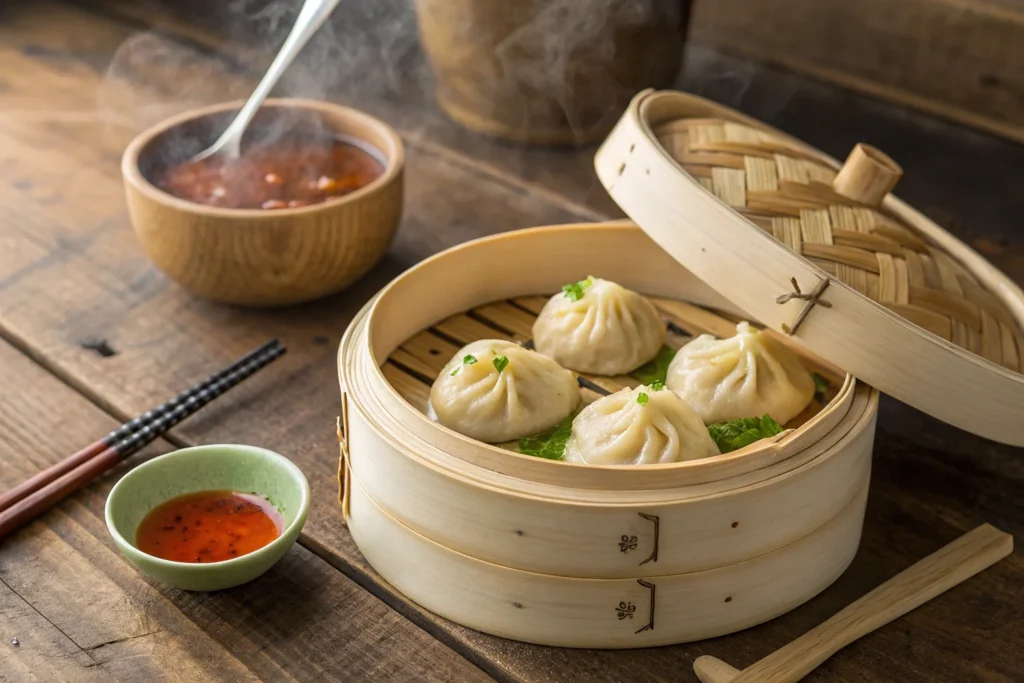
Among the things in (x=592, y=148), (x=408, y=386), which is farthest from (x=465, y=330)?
(x=592, y=148)

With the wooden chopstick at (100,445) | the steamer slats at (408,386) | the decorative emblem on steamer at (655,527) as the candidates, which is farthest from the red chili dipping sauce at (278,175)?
the decorative emblem on steamer at (655,527)

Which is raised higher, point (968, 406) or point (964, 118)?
point (968, 406)

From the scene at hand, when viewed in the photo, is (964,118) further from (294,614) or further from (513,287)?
(294,614)

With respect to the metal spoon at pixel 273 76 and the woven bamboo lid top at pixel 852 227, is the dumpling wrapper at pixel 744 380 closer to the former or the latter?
the woven bamboo lid top at pixel 852 227

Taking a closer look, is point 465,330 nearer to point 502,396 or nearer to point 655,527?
point 502,396

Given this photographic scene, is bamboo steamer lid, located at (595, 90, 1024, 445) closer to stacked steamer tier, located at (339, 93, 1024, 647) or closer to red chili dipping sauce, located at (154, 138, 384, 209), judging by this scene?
stacked steamer tier, located at (339, 93, 1024, 647)

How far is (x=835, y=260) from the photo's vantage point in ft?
6.05

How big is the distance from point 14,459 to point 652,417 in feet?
3.82

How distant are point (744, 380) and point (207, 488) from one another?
93 cm

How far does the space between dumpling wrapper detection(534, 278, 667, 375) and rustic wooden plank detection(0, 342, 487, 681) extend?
1.93ft

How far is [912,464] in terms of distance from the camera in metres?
2.14

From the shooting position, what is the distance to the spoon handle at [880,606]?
163cm

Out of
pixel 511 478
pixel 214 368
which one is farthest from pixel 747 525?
pixel 214 368

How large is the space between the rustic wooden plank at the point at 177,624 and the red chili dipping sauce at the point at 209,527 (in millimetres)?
81
